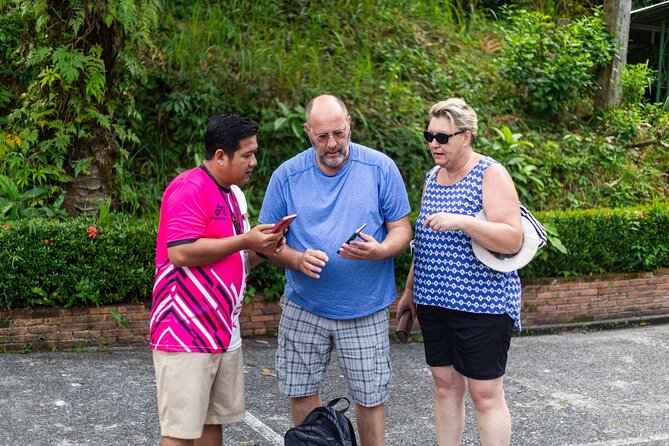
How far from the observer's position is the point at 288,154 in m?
8.30

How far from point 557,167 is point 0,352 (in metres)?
6.70

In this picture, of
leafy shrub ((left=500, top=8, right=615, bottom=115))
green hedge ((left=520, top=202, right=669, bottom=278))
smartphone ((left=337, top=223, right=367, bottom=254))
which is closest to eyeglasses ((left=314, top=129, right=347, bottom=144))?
smartphone ((left=337, top=223, right=367, bottom=254))

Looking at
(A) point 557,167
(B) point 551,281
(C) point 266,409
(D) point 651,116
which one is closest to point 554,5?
(D) point 651,116

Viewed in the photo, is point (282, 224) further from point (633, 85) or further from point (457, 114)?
point (633, 85)

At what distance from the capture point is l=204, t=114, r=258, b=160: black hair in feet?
11.8

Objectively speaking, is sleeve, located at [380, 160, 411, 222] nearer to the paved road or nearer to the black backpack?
the black backpack

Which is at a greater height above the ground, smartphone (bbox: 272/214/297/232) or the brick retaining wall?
smartphone (bbox: 272/214/297/232)

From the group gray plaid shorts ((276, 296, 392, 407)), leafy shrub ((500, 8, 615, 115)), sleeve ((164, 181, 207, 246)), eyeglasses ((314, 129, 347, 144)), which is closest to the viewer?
sleeve ((164, 181, 207, 246))

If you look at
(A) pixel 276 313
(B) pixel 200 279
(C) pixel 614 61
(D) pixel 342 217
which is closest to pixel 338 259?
(D) pixel 342 217

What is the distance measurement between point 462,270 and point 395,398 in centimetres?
216

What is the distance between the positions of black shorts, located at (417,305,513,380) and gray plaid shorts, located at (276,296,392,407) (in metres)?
0.33

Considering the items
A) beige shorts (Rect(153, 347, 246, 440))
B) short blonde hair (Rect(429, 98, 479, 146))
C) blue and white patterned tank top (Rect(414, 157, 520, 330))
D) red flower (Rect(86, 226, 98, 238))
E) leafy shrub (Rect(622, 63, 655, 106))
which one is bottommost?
beige shorts (Rect(153, 347, 246, 440))

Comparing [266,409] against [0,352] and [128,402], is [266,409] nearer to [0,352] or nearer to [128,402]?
[128,402]

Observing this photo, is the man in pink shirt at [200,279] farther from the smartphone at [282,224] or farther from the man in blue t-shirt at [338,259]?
the man in blue t-shirt at [338,259]
